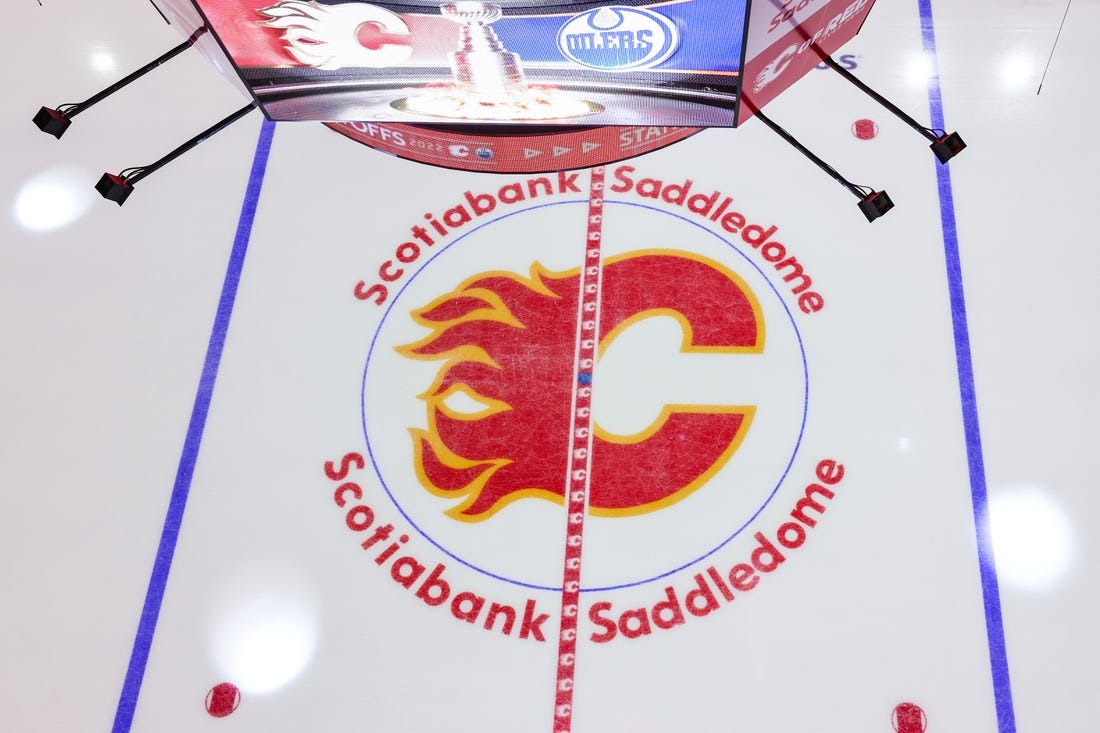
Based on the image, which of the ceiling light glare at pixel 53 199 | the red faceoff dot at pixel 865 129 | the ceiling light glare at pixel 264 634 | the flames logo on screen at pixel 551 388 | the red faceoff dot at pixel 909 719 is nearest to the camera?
the red faceoff dot at pixel 909 719

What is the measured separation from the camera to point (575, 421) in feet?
12.3

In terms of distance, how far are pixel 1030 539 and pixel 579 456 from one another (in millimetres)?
1682

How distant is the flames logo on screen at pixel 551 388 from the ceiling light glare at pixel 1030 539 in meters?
0.99

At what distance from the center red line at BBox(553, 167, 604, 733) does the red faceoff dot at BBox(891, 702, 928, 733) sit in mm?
1107

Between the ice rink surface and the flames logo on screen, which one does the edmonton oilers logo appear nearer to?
the ice rink surface

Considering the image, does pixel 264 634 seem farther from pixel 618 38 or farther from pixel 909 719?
pixel 618 38

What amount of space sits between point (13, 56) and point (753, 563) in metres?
4.59

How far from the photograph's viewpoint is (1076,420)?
3568mm

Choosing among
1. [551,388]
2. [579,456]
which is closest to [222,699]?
[579,456]

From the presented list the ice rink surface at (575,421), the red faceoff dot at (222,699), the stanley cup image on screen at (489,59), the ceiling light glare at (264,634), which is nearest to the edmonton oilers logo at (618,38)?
the stanley cup image on screen at (489,59)

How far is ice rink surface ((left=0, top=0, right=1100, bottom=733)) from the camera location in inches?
131

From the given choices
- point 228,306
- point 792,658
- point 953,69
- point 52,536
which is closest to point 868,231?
point 953,69

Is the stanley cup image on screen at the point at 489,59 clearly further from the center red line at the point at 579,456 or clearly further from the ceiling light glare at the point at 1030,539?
the ceiling light glare at the point at 1030,539

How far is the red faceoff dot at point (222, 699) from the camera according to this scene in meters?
3.41
